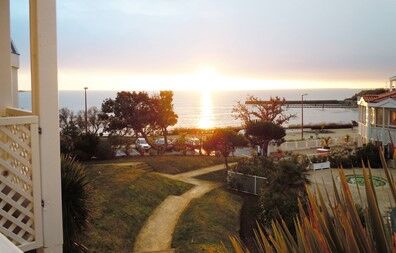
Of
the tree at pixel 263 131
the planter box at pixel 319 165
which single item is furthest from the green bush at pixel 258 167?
the tree at pixel 263 131

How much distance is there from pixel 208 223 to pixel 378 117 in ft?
72.5

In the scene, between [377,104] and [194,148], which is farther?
[194,148]

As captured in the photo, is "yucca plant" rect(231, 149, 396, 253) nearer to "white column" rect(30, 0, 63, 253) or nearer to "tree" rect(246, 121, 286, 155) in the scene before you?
"white column" rect(30, 0, 63, 253)

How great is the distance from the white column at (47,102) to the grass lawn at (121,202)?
4.77m

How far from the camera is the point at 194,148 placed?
33.8 metres

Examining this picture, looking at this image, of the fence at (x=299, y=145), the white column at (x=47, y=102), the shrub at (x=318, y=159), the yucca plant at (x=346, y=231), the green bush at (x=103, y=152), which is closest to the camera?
the yucca plant at (x=346, y=231)

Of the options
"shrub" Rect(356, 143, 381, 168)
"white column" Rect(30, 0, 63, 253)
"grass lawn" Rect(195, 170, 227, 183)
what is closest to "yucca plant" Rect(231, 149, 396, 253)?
"white column" Rect(30, 0, 63, 253)

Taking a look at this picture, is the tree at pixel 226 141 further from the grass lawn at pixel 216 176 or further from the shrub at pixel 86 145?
the shrub at pixel 86 145

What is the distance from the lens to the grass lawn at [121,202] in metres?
10.9

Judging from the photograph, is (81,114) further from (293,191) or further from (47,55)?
(47,55)

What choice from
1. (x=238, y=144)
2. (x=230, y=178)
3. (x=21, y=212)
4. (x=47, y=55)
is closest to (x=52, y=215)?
(x=21, y=212)

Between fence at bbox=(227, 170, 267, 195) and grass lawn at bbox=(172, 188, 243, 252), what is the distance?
1.24m

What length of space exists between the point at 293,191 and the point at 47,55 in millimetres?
11360

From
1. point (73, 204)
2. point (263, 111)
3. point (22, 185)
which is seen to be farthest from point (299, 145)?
point (22, 185)
